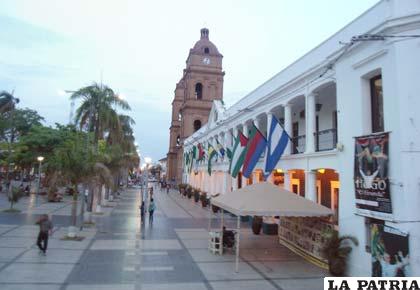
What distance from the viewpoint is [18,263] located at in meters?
11.9

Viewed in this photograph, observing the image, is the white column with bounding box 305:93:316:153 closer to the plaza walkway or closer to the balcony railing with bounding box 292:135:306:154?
the balcony railing with bounding box 292:135:306:154

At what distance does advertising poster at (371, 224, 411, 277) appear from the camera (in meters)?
9.65

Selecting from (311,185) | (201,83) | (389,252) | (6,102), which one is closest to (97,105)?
(311,185)

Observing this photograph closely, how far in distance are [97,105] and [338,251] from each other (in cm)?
1982

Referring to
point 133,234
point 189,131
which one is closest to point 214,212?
point 133,234

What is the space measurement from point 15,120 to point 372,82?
4901 centimetres

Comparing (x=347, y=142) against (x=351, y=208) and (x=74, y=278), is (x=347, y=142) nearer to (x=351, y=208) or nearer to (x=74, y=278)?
(x=351, y=208)

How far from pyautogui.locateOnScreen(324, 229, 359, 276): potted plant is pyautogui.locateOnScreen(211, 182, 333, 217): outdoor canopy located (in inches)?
48.0

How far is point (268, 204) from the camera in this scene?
43.6 feet

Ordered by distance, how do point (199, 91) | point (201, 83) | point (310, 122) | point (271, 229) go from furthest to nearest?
point (199, 91), point (201, 83), point (271, 229), point (310, 122)

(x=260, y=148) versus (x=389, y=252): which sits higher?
(x=260, y=148)

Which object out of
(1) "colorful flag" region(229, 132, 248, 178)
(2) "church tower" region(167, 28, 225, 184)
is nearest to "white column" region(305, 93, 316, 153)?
(1) "colorful flag" region(229, 132, 248, 178)

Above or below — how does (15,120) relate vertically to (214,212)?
above

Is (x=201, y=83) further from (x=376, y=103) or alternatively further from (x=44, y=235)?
(x=376, y=103)
